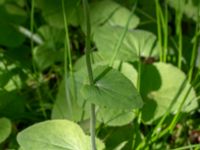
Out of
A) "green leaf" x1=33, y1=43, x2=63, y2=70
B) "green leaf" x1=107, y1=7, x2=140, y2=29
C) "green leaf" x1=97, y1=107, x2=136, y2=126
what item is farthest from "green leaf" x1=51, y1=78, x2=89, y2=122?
"green leaf" x1=107, y1=7, x2=140, y2=29

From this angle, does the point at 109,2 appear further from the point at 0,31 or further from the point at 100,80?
the point at 100,80

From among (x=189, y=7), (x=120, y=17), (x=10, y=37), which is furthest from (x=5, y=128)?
(x=189, y=7)

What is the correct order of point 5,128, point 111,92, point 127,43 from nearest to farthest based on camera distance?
point 111,92
point 5,128
point 127,43

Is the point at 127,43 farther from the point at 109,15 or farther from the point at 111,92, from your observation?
the point at 111,92

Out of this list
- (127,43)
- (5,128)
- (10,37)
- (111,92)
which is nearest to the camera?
(111,92)

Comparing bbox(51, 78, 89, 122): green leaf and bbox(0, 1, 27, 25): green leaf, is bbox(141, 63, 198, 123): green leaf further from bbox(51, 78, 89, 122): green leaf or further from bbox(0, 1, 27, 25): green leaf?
bbox(0, 1, 27, 25): green leaf

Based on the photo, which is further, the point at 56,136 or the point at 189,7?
the point at 189,7
